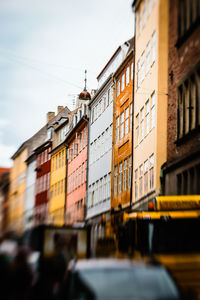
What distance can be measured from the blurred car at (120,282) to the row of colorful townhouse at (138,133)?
248 inches

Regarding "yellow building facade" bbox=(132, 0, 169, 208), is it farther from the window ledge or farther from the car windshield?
the car windshield

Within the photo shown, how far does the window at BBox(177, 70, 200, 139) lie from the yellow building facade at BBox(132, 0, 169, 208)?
3.22 m

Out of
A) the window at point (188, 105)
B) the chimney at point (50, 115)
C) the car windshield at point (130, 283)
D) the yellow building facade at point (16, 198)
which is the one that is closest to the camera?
the car windshield at point (130, 283)

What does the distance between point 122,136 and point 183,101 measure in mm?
17438

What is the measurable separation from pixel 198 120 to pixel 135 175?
47.2 feet

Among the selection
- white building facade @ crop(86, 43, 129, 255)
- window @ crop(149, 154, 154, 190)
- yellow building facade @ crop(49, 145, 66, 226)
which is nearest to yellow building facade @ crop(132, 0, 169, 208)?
window @ crop(149, 154, 154, 190)

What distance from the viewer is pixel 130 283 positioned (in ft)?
29.3

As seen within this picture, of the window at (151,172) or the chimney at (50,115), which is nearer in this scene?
the window at (151,172)

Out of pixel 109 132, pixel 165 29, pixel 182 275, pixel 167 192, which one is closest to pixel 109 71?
pixel 109 132

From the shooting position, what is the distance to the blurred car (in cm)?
871

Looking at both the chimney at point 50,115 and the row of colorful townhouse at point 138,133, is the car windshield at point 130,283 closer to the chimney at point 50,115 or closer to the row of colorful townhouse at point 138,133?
the row of colorful townhouse at point 138,133

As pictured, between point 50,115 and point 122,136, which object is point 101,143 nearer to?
point 122,136

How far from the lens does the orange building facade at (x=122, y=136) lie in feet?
141

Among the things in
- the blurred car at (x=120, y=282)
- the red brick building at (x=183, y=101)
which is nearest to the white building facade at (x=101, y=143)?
the red brick building at (x=183, y=101)
